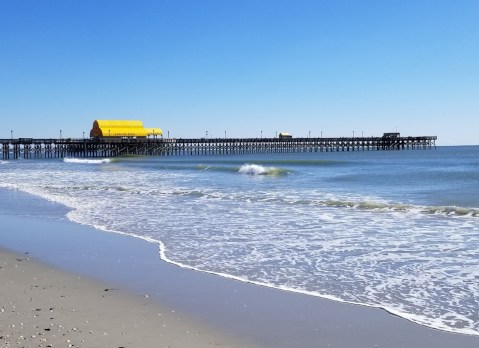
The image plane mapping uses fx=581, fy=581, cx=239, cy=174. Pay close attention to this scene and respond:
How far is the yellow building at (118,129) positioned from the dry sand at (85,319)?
72.0 metres

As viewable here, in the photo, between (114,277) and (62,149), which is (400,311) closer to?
(114,277)

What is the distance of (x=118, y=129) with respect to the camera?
78062mm

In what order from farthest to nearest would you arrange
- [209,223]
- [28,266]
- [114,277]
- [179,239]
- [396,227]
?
[209,223]
[396,227]
[179,239]
[28,266]
[114,277]

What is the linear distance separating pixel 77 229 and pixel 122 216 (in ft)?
7.54

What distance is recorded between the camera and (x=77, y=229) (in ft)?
37.2

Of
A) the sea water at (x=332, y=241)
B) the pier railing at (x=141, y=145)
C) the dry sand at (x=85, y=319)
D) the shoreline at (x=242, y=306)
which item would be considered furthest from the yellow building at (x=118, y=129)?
the dry sand at (x=85, y=319)

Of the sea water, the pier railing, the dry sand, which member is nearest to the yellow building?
the pier railing

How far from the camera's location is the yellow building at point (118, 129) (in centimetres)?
7700

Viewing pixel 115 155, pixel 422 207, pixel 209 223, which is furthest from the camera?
pixel 115 155

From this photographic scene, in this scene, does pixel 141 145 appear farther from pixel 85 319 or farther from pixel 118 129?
pixel 85 319

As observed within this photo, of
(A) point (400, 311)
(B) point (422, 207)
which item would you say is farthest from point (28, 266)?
Answer: (B) point (422, 207)

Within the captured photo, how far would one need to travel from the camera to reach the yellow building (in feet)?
253

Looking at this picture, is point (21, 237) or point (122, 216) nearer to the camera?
point (21, 237)

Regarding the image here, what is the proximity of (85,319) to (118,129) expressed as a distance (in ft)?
245
